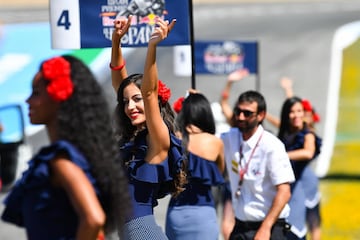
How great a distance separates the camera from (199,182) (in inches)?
290

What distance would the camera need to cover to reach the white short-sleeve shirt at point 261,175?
709 cm

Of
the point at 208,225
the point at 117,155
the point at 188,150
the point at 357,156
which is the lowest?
the point at 357,156

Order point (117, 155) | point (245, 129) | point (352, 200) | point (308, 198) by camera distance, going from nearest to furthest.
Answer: point (117, 155) < point (245, 129) < point (308, 198) < point (352, 200)

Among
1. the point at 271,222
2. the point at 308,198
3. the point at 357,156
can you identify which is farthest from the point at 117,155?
the point at 357,156

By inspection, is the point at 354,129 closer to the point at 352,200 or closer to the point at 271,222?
the point at 352,200

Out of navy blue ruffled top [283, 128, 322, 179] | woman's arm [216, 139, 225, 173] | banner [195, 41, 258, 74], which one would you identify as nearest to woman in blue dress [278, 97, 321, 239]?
navy blue ruffled top [283, 128, 322, 179]

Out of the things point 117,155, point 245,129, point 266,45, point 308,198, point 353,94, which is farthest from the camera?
point 266,45

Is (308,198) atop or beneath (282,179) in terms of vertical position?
beneath

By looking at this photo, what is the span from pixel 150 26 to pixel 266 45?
19.1 meters

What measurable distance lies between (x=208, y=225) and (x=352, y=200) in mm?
Answer: 6955

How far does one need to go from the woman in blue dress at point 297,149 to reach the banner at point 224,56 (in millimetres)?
4289

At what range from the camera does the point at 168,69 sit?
23781 mm

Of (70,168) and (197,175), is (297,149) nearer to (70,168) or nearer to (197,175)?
(197,175)

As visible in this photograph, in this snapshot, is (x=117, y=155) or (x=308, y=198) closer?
(x=117, y=155)
